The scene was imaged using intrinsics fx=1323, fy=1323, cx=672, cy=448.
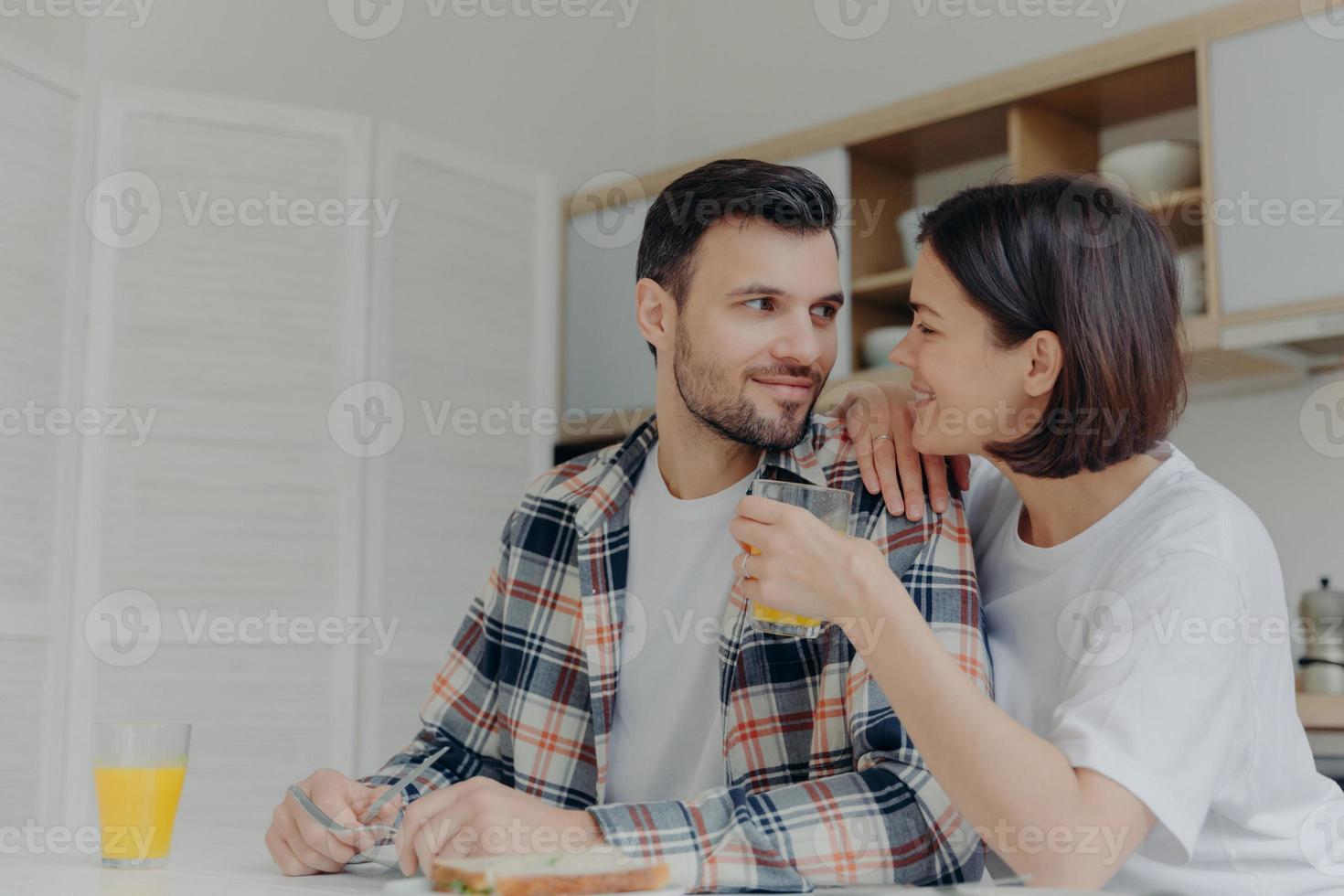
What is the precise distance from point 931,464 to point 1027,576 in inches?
6.0

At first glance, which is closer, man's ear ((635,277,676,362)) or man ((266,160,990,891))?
man ((266,160,990,891))

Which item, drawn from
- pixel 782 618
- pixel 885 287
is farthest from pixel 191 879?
pixel 885 287

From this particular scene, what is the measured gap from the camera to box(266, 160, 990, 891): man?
1.22 meters

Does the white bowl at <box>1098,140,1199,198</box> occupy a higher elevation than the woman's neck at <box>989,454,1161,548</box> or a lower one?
higher

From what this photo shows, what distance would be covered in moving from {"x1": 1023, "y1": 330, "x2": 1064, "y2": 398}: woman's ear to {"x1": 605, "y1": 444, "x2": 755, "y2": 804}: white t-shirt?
40 cm

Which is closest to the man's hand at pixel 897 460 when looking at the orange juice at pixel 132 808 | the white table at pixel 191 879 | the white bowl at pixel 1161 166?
the white table at pixel 191 879

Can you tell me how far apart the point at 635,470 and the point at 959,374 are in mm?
472

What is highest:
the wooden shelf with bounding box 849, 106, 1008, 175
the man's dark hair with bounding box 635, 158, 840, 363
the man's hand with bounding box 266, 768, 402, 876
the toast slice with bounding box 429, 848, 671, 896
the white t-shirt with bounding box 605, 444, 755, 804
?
the wooden shelf with bounding box 849, 106, 1008, 175

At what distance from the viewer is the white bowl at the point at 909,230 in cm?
316

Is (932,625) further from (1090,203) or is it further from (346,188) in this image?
(346,188)

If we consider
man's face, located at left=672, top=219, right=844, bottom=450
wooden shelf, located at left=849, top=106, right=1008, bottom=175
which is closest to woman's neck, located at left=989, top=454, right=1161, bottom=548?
man's face, located at left=672, top=219, right=844, bottom=450

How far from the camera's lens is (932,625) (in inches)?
47.9

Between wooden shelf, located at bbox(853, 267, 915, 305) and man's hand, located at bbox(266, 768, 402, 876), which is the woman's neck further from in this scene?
wooden shelf, located at bbox(853, 267, 915, 305)

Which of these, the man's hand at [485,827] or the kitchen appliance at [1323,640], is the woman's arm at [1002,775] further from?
the kitchen appliance at [1323,640]
